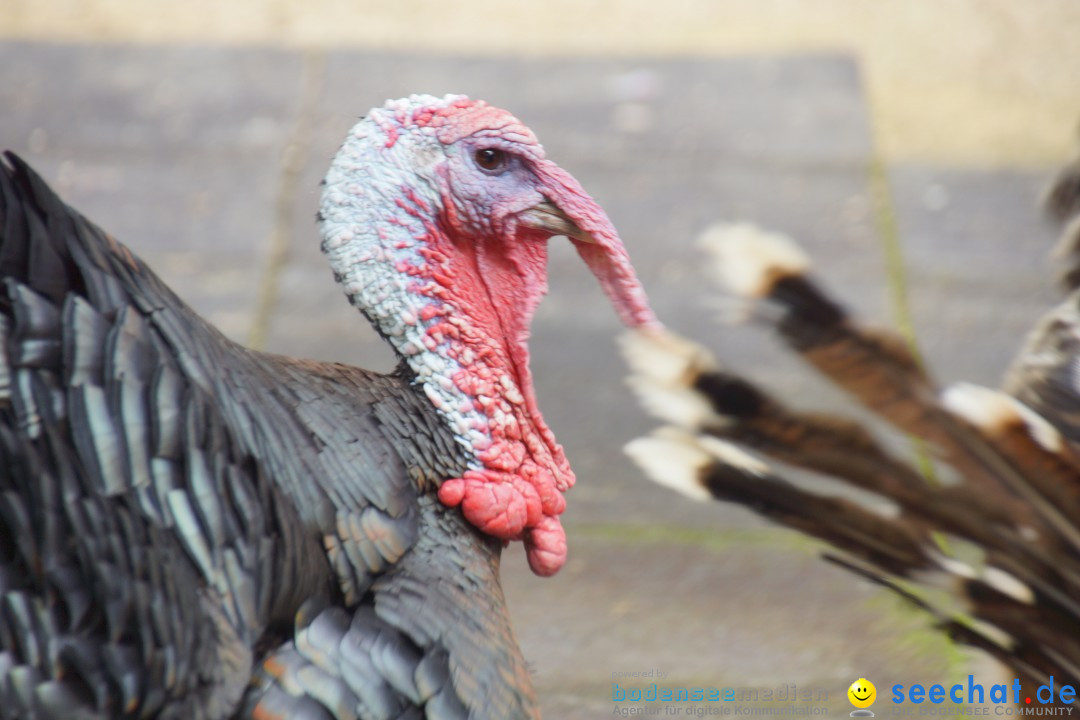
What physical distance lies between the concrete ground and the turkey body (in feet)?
4.75

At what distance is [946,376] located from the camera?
449 centimetres

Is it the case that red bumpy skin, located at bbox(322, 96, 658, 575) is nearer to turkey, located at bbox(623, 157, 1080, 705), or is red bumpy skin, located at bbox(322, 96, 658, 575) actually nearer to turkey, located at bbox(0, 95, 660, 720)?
turkey, located at bbox(0, 95, 660, 720)

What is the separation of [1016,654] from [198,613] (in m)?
1.39

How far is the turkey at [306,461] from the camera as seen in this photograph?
1.73m

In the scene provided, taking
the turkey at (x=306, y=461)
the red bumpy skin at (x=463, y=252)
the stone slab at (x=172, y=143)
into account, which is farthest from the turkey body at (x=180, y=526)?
the stone slab at (x=172, y=143)

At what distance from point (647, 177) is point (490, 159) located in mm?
3384

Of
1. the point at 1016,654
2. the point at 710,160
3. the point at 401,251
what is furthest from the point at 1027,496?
the point at 710,160

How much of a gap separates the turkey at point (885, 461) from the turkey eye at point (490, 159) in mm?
374

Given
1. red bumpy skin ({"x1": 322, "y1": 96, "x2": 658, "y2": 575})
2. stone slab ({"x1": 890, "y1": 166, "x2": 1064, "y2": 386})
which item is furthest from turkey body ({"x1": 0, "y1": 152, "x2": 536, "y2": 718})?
stone slab ({"x1": 890, "y1": 166, "x2": 1064, "y2": 386})

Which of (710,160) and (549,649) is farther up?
(710,160)

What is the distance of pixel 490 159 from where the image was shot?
2.20 m

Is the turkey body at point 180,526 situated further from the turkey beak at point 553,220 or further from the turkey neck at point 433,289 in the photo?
the turkey beak at point 553,220

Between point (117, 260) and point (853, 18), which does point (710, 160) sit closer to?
point (853, 18)

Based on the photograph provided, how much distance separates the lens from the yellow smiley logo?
3293 mm
